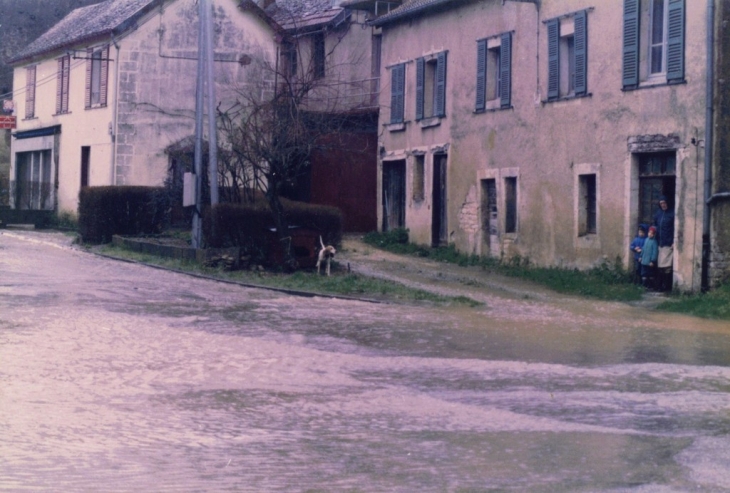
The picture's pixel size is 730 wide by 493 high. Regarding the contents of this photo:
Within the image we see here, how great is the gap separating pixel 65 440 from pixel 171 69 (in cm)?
3080

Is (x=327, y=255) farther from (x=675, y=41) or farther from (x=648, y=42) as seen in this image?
(x=675, y=41)

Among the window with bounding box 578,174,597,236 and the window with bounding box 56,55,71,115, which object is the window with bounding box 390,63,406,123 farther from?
the window with bounding box 56,55,71,115

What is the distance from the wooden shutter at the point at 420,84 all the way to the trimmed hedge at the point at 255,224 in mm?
7503

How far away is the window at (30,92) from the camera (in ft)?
148

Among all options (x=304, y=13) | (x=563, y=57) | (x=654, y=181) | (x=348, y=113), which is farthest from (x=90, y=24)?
(x=654, y=181)

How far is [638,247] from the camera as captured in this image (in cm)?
2128

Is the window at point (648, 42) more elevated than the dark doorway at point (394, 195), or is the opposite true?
the window at point (648, 42)

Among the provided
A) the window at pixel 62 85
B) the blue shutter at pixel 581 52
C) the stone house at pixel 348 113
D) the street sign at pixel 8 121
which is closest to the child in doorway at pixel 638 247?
the blue shutter at pixel 581 52

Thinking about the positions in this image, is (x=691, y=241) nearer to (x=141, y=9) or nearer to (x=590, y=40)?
(x=590, y=40)

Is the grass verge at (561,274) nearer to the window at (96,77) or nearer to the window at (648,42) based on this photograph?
the window at (648,42)

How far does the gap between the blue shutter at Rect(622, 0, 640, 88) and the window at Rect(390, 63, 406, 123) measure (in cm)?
1026

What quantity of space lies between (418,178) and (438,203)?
1.49 m

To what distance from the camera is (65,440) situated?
7902mm

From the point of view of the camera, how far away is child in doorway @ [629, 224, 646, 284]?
21.3m
